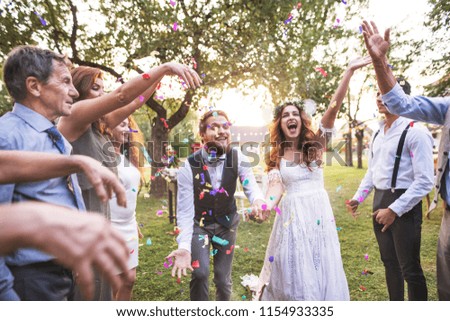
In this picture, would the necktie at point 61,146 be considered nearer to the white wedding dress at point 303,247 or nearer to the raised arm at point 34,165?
the raised arm at point 34,165

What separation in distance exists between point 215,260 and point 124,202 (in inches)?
87.1

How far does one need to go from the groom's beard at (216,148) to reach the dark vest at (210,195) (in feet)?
→ 0.31

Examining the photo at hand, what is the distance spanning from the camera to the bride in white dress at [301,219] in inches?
118

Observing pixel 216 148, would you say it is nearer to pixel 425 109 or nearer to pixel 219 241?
pixel 219 241

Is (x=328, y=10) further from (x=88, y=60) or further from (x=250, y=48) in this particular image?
(x=88, y=60)

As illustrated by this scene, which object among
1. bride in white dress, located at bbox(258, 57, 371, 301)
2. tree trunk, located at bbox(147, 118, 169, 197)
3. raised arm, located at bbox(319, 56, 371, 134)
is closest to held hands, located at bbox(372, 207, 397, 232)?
bride in white dress, located at bbox(258, 57, 371, 301)

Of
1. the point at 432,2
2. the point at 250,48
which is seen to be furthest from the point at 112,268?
the point at 432,2

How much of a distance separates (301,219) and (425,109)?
1.36m

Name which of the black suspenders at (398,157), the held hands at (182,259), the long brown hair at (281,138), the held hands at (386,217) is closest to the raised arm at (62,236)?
the held hands at (182,259)

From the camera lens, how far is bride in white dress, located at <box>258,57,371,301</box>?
301 centimetres

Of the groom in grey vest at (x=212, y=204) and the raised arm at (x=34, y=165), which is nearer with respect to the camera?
the raised arm at (x=34, y=165)

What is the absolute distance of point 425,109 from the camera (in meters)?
2.41

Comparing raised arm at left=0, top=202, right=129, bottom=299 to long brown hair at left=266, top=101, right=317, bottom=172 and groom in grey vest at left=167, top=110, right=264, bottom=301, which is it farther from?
long brown hair at left=266, top=101, right=317, bottom=172
